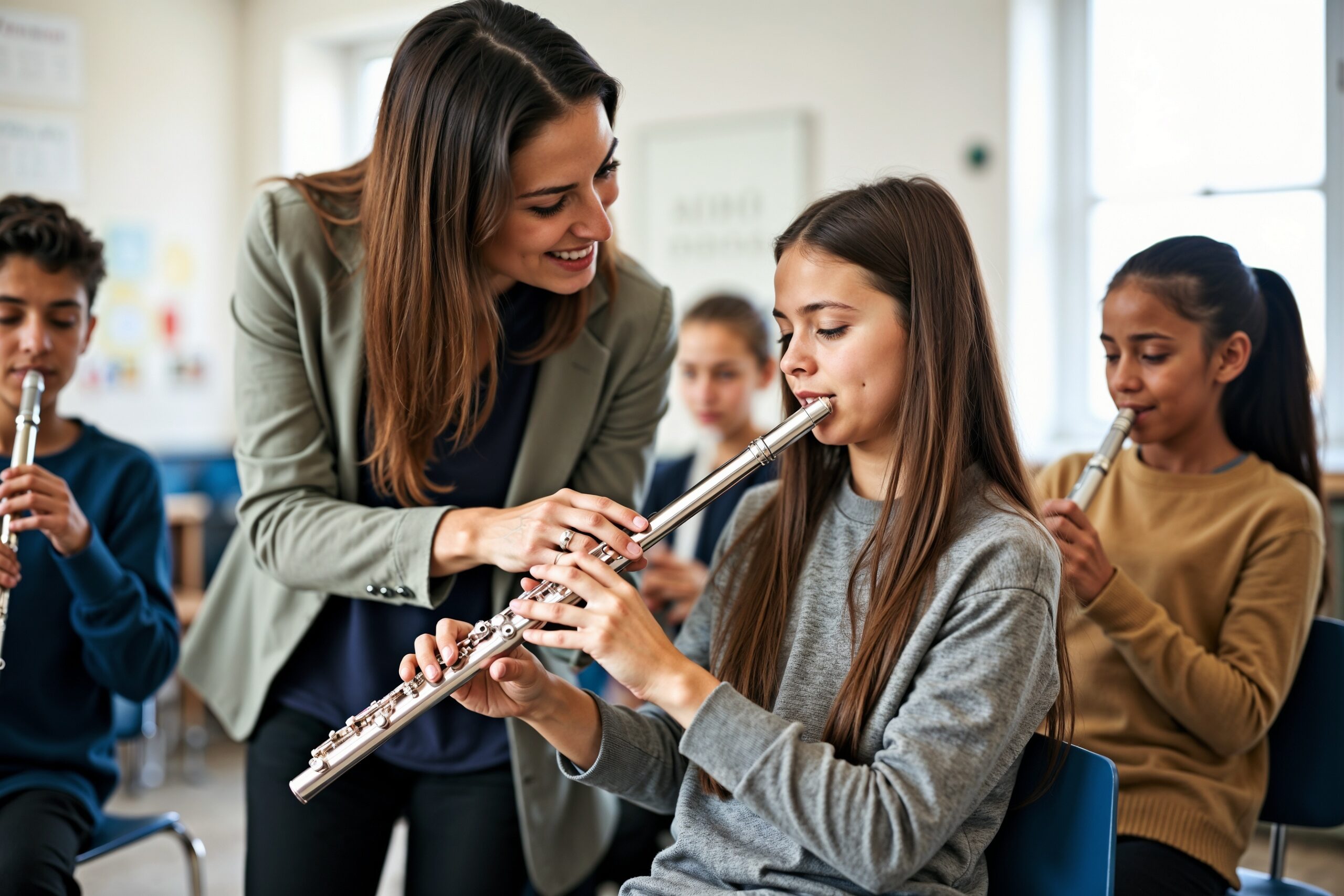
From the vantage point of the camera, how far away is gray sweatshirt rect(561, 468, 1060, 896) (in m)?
0.99

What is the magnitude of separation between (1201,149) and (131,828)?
3236mm

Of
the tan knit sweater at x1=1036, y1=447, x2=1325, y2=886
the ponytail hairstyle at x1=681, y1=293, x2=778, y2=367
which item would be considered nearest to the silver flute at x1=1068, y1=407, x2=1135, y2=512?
the tan knit sweater at x1=1036, y1=447, x2=1325, y2=886

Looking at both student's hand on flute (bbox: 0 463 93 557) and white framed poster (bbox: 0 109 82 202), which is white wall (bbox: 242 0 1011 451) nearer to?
white framed poster (bbox: 0 109 82 202)

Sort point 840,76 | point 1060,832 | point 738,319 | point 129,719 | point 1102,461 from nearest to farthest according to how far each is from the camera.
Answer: point 1060,832, point 1102,461, point 129,719, point 738,319, point 840,76

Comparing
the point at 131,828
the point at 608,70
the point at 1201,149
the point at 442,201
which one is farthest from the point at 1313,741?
the point at 608,70

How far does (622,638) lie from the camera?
105 cm

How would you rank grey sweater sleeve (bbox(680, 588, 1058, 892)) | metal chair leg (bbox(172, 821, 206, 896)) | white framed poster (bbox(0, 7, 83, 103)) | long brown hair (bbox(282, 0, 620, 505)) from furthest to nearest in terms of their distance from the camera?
white framed poster (bbox(0, 7, 83, 103)) < metal chair leg (bbox(172, 821, 206, 896)) < long brown hair (bbox(282, 0, 620, 505)) < grey sweater sleeve (bbox(680, 588, 1058, 892))

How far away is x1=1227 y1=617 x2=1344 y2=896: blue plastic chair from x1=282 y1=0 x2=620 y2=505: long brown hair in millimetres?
1069

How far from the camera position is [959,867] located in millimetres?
1072

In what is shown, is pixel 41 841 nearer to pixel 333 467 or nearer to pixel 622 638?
pixel 333 467

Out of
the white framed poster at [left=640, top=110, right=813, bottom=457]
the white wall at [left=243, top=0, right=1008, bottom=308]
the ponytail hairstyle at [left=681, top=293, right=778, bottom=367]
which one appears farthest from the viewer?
the white framed poster at [left=640, top=110, right=813, bottom=457]

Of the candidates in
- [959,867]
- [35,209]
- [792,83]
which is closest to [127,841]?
[35,209]

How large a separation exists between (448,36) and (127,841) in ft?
3.86

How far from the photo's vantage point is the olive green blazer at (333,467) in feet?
4.27
